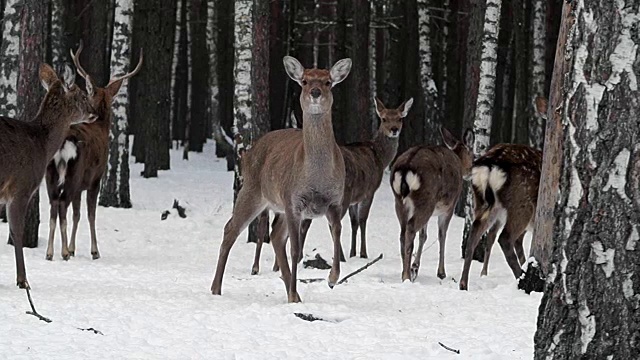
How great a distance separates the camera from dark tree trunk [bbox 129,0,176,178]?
20.8 meters

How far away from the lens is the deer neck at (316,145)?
8109 millimetres

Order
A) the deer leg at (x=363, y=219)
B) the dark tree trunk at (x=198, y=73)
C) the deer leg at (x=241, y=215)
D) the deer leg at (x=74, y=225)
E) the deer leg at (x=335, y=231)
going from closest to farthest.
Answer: the deer leg at (x=335, y=231) < the deer leg at (x=241, y=215) < the deer leg at (x=74, y=225) < the deer leg at (x=363, y=219) < the dark tree trunk at (x=198, y=73)

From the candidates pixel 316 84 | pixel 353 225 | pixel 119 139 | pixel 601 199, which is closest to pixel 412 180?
pixel 353 225

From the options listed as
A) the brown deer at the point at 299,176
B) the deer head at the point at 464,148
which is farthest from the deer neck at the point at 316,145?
the deer head at the point at 464,148

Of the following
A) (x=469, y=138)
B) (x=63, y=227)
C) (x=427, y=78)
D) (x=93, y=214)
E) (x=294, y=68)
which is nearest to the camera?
(x=294, y=68)

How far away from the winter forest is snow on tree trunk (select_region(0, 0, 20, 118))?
0.03 metres

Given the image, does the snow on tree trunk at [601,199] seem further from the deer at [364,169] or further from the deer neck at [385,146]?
the deer neck at [385,146]

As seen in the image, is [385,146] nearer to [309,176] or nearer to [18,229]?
[309,176]

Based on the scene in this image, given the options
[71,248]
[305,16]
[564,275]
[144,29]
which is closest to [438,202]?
[71,248]

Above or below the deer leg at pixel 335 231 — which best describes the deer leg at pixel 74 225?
below

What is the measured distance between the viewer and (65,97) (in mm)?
9680

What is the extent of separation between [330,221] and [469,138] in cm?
473

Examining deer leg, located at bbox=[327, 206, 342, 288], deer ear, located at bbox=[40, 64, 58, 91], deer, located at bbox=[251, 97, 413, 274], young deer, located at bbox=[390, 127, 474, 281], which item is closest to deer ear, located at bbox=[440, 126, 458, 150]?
deer, located at bbox=[251, 97, 413, 274]

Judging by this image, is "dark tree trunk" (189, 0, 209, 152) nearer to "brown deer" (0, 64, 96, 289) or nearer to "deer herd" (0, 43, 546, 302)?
"deer herd" (0, 43, 546, 302)
